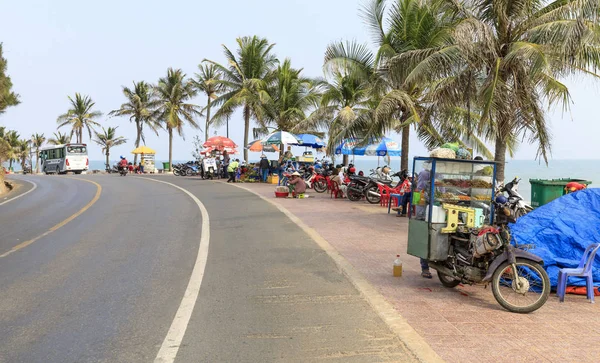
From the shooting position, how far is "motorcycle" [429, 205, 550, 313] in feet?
20.0

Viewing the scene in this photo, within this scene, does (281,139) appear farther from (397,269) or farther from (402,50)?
(397,269)

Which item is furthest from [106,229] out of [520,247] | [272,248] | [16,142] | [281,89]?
[16,142]

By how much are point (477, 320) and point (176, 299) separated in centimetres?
352

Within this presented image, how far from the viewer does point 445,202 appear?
7527mm

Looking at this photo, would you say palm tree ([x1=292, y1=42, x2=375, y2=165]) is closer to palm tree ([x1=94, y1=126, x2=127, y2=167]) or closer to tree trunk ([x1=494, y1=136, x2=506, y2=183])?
tree trunk ([x1=494, y1=136, x2=506, y2=183])

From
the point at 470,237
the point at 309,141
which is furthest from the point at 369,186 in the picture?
the point at 470,237

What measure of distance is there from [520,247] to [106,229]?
9.22 metres

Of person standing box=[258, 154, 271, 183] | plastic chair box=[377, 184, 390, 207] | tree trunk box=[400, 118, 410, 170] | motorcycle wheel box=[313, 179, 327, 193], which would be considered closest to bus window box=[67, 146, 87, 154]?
person standing box=[258, 154, 271, 183]

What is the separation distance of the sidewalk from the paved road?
45 cm

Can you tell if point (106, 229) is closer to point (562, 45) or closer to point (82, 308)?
point (82, 308)

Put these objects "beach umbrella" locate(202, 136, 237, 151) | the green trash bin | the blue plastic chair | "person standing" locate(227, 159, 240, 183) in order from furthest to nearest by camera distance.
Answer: "beach umbrella" locate(202, 136, 237, 151) < "person standing" locate(227, 159, 240, 183) < the green trash bin < the blue plastic chair

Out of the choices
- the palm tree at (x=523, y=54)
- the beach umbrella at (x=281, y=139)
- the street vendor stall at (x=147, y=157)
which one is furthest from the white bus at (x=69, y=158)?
the palm tree at (x=523, y=54)

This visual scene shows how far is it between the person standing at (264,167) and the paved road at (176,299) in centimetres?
1784

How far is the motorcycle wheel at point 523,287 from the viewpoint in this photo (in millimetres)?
6031
